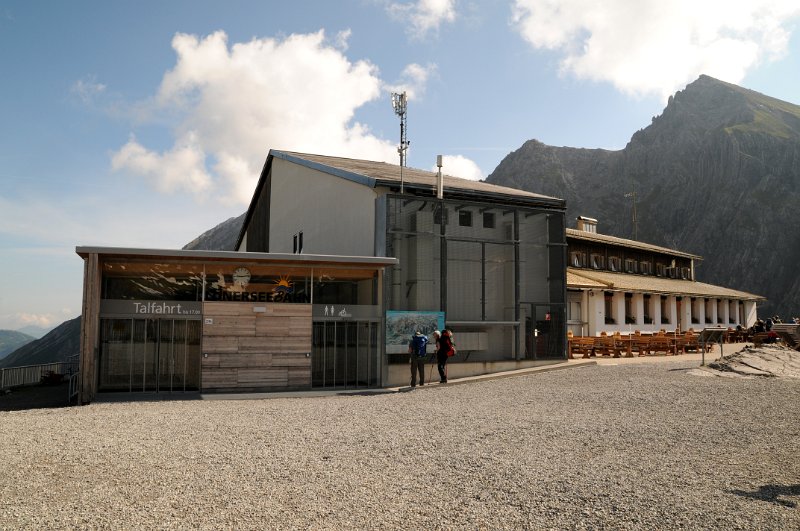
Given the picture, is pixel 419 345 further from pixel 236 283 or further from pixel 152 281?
pixel 152 281

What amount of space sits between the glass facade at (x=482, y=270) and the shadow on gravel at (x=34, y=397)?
989 cm

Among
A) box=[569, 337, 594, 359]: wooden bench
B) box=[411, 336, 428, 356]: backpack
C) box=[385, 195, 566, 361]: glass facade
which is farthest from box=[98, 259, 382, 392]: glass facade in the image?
box=[569, 337, 594, 359]: wooden bench

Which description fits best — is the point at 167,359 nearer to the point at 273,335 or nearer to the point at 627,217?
the point at 273,335

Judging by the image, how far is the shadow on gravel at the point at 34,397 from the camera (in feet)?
52.4

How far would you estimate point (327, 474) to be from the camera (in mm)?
8070

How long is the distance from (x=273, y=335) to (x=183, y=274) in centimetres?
302

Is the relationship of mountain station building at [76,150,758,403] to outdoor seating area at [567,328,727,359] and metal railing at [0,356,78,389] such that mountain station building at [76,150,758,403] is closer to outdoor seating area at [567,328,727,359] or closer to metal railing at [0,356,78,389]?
outdoor seating area at [567,328,727,359]

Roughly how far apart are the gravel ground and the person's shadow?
0.03m

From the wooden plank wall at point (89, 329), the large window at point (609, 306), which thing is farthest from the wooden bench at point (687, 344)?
the wooden plank wall at point (89, 329)

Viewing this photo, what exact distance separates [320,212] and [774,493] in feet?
74.4

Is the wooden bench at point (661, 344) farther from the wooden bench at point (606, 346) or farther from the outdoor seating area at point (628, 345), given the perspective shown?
the wooden bench at point (606, 346)

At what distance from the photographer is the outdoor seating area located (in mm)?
26625

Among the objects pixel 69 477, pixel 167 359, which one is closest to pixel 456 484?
pixel 69 477

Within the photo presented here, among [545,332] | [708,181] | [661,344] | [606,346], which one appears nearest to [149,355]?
[545,332]
